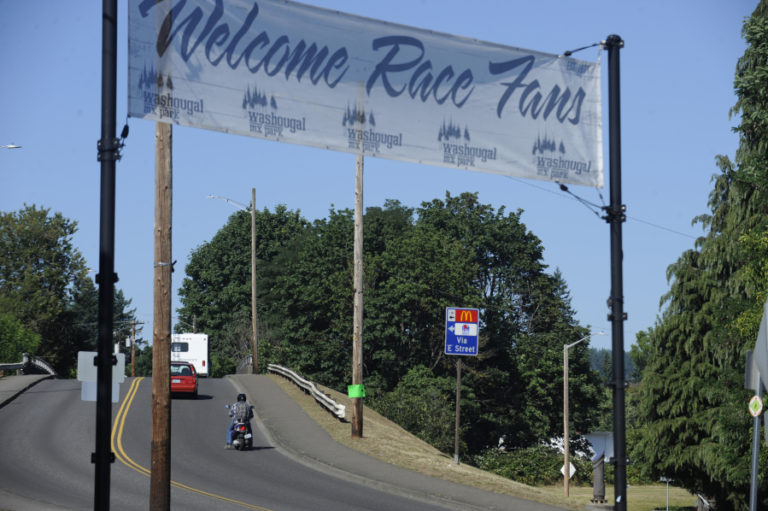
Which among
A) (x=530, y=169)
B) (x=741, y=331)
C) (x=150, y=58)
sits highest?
(x=150, y=58)

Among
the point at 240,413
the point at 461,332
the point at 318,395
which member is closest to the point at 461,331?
the point at 461,332

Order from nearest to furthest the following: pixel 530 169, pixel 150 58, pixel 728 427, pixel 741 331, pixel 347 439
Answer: pixel 150 58 → pixel 530 169 → pixel 741 331 → pixel 728 427 → pixel 347 439

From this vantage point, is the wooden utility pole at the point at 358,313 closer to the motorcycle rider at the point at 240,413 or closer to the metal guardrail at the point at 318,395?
A: the metal guardrail at the point at 318,395

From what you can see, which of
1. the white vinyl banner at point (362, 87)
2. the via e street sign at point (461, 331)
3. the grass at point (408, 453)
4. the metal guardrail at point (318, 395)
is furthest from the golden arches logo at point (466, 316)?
the white vinyl banner at point (362, 87)

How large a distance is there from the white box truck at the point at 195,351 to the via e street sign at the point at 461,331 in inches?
1144

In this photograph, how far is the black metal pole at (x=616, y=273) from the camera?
958 cm

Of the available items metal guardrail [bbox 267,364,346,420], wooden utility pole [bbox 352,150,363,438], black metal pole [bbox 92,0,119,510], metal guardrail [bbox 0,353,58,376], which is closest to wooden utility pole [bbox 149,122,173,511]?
black metal pole [bbox 92,0,119,510]

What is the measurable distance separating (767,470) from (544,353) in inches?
1641

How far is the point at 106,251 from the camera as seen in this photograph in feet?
29.0

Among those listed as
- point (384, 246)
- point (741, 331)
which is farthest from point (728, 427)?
point (384, 246)

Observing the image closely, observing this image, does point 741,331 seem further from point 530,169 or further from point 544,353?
point 544,353

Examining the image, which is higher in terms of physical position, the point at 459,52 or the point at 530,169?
the point at 459,52

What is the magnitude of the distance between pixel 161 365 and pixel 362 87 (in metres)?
7.45

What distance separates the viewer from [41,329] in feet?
272
